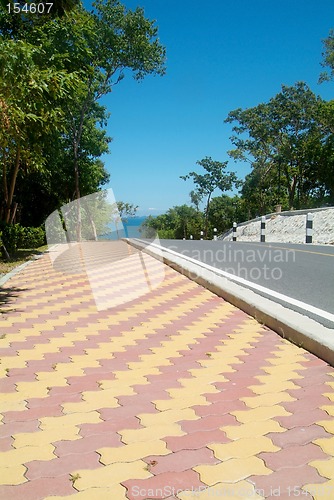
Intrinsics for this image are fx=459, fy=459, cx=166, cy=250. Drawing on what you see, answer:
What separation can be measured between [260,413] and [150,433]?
2.41ft

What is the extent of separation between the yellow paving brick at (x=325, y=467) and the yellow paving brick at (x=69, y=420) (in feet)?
4.15

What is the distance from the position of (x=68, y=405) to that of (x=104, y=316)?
266 cm

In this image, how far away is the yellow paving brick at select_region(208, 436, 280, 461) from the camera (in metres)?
2.41

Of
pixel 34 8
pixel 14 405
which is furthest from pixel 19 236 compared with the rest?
pixel 14 405

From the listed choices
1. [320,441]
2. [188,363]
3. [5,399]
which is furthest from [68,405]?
[320,441]

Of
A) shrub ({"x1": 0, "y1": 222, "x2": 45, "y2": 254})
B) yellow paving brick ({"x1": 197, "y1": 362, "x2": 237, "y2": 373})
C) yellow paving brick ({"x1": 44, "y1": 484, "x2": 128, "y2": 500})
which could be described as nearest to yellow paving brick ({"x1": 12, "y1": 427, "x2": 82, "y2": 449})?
yellow paving brick ({"x1": 44, "y1": 484, "x2": 128, "y2": 500})

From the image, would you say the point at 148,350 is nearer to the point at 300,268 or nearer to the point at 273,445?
the point at 273,445

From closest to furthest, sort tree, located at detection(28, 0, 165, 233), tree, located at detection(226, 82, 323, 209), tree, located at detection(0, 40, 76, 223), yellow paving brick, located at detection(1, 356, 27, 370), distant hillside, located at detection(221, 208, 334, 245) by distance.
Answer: yellow paving brick, located at detection(1, 356, 27, 370)
tree, located at detection(0, 40, 76, 223)
distant hillside, located at detection(221, 208, 334, 245)
tree, located at detection(28, 0, 165, 233)
tree, located at detection(226, 82, 323, 209)

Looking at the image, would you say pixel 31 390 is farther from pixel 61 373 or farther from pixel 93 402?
pixel 93 402

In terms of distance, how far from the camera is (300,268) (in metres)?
8.96

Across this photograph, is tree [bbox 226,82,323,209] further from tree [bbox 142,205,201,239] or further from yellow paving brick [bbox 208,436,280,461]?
yellow paving brick [bbox 208,436,280,461]

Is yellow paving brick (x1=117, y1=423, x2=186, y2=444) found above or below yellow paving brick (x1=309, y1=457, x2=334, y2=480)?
above

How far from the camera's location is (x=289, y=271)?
8.62 metres

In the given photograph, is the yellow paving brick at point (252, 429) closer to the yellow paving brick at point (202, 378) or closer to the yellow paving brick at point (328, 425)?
the yellow paving brick at point (328, 425)
